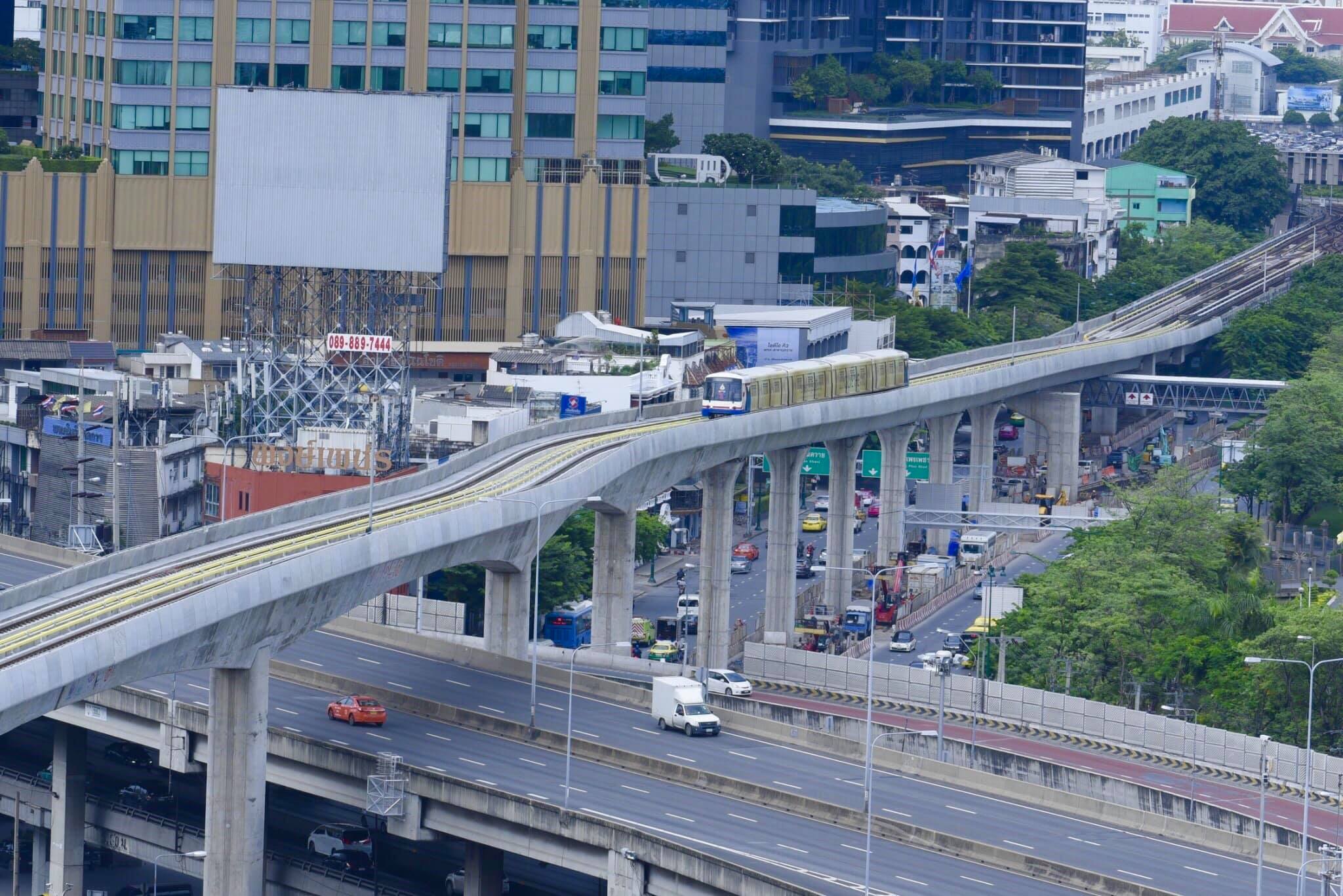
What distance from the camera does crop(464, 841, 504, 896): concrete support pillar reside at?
10131 centimetres

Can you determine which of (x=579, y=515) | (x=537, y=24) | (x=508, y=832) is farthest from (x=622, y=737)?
(x=537, y=24)

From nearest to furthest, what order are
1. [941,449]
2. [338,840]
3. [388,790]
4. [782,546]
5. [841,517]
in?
[388,790], [338,840], [782,546], [841,517], [941,449]

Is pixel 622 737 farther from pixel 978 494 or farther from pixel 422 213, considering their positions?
pixel 978 494

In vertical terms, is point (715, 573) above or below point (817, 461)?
below

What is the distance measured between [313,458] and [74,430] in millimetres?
17472

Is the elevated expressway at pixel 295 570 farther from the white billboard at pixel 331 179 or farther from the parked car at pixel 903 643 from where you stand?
the white billboard at pixel 331 179

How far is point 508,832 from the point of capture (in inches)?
3863

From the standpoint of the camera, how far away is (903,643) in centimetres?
14712

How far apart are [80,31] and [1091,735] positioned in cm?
10677

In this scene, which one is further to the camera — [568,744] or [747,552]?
[747,552]

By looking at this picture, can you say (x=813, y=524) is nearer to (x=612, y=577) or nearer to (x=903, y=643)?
(x=903, y=643)

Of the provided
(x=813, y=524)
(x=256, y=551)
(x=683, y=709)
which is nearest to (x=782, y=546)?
(x=813, y=524)

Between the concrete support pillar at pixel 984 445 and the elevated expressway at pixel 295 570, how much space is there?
1679 inches

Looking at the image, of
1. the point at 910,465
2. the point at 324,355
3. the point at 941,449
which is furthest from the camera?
the point at 910,465
